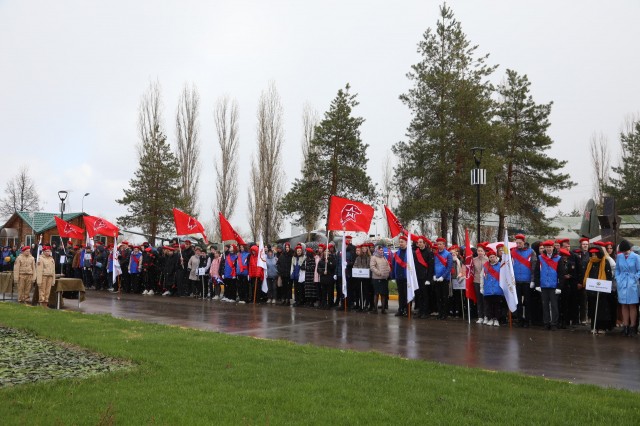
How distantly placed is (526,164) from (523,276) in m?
26.8

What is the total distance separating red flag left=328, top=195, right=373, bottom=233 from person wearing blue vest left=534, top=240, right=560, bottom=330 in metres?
5.59

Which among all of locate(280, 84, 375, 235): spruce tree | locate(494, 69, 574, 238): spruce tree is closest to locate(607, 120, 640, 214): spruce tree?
locate(494, 69, 574, 238): spruce tree

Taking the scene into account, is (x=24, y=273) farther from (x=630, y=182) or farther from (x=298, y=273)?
(x=630, y=182)

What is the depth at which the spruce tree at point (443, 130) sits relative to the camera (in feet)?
101

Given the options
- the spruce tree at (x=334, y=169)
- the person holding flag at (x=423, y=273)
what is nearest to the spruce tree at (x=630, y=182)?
the spruce tree at (x=334, y=169)

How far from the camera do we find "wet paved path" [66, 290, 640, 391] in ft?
28.8

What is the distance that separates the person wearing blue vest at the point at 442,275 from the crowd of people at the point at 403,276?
0.03m

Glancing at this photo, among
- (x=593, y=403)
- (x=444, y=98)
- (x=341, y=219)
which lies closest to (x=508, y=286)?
(x=341, y=219)

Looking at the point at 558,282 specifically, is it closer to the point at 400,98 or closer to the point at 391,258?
the point at 391,258

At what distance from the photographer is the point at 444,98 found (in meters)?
32.1

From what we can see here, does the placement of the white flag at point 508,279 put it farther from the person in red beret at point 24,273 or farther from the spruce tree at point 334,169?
the spruce tree at point 334,169

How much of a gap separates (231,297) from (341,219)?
6411mm

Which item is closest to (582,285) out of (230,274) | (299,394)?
(299,394)

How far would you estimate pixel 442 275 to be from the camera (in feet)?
51.9
